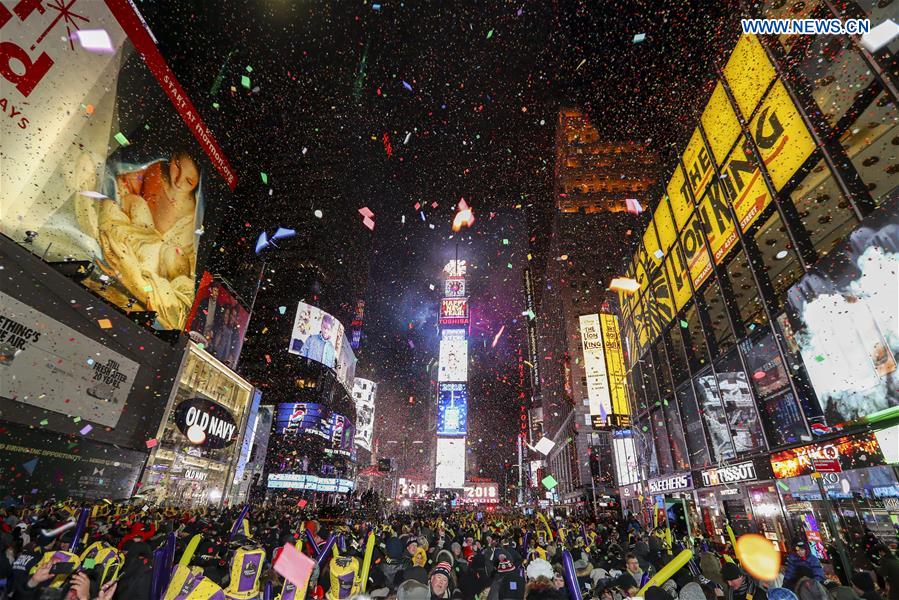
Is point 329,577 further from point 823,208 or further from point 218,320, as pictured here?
point 218,320

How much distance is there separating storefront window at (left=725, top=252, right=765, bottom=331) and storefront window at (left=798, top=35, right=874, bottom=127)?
7236mm

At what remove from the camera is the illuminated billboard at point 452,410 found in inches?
4048

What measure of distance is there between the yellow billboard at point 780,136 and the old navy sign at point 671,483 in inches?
655

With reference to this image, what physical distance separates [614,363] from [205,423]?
3670 centimetres

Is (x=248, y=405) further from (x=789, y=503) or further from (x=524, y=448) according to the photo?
(x=524, y=448)

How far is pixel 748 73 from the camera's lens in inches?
730

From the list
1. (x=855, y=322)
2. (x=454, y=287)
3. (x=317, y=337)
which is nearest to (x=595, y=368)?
(x=855, y=322)

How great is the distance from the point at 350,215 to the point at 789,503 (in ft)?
354

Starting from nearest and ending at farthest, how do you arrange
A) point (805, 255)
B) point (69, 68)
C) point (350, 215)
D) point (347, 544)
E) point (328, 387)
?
point (347, 544) < point (805, 255) < point (69, 68) < point (328, 387) < point (350, 215)

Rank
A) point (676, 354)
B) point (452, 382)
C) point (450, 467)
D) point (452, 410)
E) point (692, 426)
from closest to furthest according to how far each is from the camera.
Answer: point (692, 426), point (676, 354), point (450, 467), point (452, 410), point (452, 382)

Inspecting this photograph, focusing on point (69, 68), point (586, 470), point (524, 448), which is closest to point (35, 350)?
point (69, 68)

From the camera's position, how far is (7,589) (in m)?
4.39

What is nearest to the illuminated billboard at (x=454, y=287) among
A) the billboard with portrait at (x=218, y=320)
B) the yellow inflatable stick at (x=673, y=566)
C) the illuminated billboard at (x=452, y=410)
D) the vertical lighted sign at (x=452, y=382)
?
the vertical lighted sign at (x=452, y=382)

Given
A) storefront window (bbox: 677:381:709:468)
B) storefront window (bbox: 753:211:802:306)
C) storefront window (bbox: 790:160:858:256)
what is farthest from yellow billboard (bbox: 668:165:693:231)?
storefront window (bbox: 677:381:709:468)
